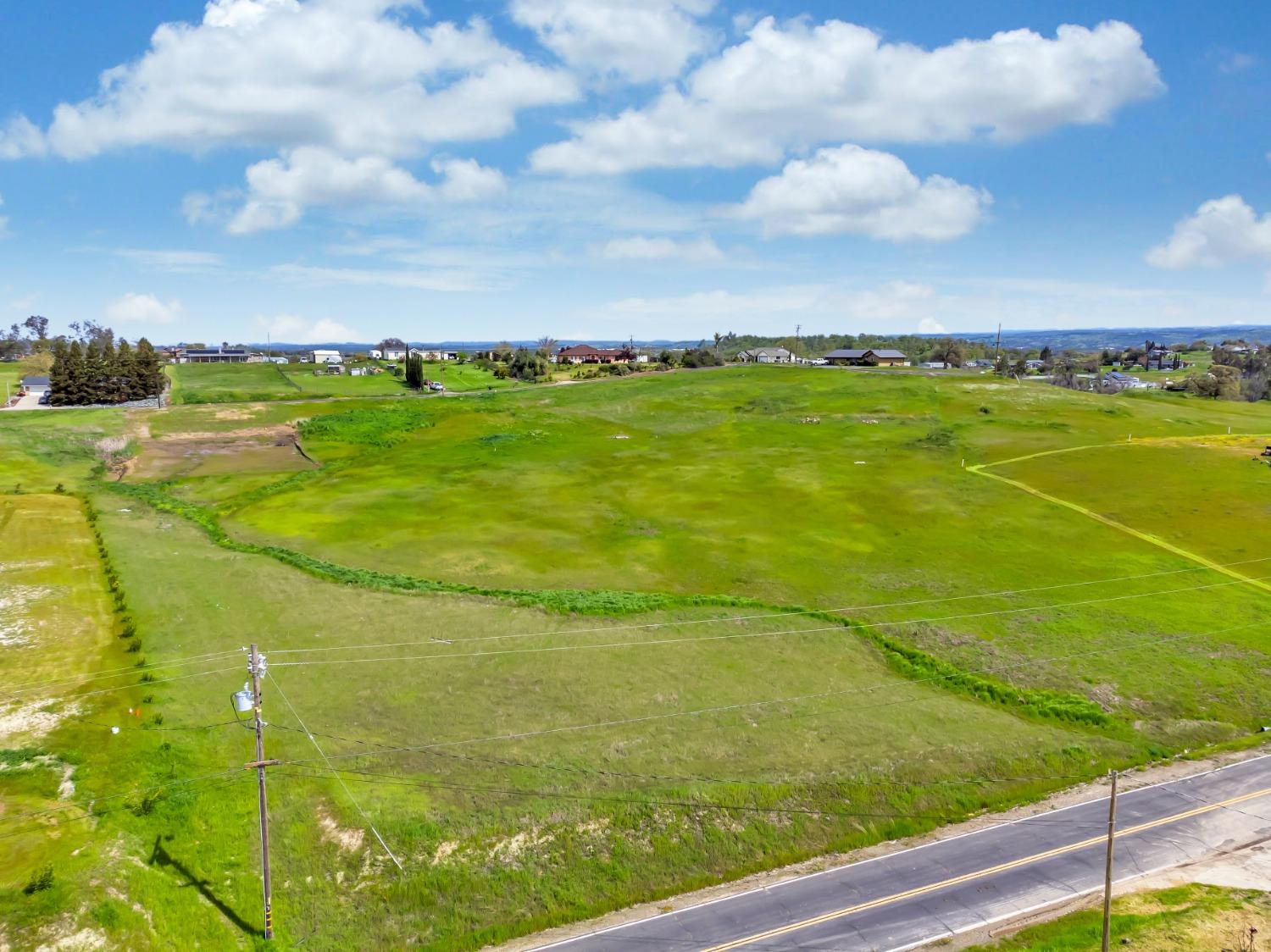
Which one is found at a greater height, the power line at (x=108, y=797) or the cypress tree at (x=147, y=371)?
the cypress tree at (x=147, y=371)

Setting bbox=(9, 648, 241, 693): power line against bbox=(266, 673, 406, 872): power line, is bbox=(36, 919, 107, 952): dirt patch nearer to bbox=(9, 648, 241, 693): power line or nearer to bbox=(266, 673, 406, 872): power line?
bbox=(266, 673, 406, 872): power line

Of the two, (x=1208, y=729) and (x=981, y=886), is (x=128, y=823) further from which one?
(x=1208, y=729)

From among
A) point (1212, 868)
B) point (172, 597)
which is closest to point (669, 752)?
point (1212, 868)

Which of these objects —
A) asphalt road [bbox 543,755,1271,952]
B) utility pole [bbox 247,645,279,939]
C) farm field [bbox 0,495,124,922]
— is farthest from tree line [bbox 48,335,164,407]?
asphalt road [bbox 543,755,1271,952]

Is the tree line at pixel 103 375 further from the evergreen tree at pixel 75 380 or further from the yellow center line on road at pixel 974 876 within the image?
the yellow center line on road at pixel 974 876

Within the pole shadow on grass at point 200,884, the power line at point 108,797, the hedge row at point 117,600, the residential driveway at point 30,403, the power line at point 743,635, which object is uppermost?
the residential driveway at point 30,403

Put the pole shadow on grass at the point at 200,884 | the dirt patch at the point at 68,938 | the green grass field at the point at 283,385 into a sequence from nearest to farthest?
the dirt patch at the point at 68,938 < the pole shadow on grass at the point at 200,884 < the green grass field at the point at 283,385

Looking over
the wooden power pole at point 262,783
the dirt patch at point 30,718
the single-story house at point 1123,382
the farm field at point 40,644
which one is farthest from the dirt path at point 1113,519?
the dirt patch at point 30,718
